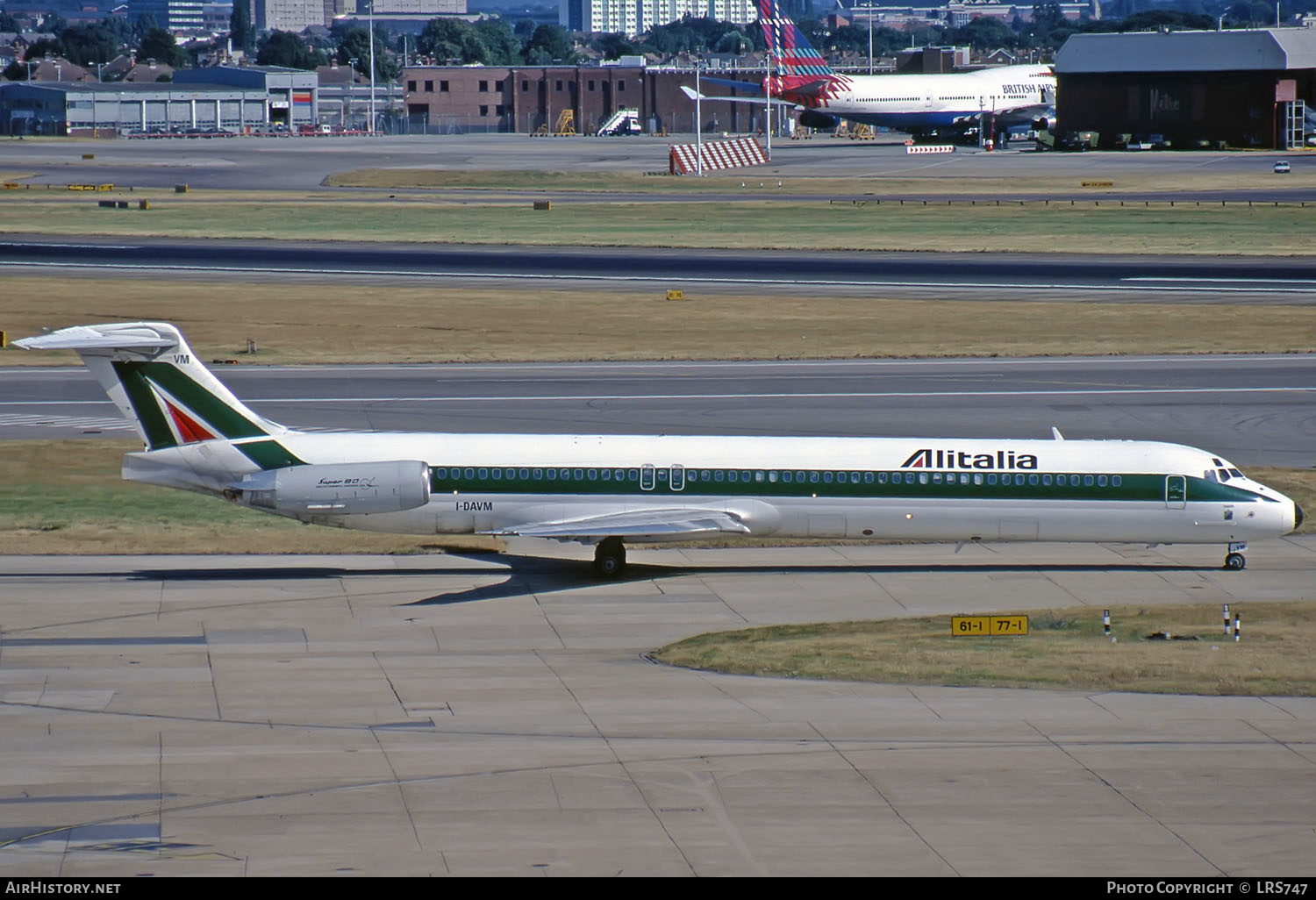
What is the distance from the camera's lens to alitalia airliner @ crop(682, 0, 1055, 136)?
174750 mm

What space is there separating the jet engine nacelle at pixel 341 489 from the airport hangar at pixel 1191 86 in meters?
139

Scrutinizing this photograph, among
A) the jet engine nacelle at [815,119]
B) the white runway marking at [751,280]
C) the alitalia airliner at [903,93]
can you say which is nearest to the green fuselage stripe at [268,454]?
the white runway marking at [751,280]

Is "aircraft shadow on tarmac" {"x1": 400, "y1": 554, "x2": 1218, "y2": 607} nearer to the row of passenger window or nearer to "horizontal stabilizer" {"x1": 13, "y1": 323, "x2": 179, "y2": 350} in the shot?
the row of passenger window

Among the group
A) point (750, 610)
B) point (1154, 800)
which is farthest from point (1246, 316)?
point (1154, 800)

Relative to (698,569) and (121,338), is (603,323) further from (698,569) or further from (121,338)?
(121,338)

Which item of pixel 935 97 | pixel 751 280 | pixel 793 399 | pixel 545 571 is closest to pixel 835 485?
pixel 545 571

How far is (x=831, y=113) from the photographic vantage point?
179 m

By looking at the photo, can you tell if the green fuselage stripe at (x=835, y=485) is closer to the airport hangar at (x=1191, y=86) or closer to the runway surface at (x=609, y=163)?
the runway surface at (x=609, y=163)

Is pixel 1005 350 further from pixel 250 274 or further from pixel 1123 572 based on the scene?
pixel 250 274

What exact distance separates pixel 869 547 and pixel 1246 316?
130 feet

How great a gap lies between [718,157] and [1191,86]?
159 feet

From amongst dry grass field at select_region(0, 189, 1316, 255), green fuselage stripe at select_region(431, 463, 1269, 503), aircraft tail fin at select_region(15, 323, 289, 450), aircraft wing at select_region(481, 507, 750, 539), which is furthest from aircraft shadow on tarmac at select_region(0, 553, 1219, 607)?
dry grass field at select_region(0, 189, 1316, 255)

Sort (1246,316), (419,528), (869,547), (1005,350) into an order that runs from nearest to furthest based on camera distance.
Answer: (419,528) → (869,547) → (1005,350) → (1246,316)

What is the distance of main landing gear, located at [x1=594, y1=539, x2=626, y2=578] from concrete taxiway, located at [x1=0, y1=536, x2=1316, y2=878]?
416 millimetres
